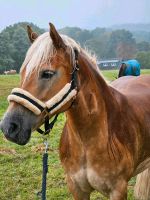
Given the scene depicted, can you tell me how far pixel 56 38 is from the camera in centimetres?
264

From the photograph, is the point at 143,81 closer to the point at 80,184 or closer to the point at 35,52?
the point at 80,184

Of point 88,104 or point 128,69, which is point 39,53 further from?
point 128,69

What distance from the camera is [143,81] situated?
15.4 ft

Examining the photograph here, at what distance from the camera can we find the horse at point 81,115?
2.60m

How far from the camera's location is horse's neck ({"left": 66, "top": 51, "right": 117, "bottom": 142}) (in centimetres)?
297

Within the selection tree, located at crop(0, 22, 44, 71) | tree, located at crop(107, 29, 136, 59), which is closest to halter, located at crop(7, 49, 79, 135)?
tree, located at crop(0, 22, 44, 71)

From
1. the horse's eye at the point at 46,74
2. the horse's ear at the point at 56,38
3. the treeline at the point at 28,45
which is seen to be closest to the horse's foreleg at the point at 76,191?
the horse's eye at the point at 46,74

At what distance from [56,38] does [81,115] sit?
695mm

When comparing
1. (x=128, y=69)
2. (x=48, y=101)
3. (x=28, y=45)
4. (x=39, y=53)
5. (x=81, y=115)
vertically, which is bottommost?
(x=28, y=45)

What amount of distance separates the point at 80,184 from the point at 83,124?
595mm

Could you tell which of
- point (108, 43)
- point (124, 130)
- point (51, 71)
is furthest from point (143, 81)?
point (108, 43)

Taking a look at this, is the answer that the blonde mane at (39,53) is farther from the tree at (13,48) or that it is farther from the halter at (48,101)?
the tree at (13,48)

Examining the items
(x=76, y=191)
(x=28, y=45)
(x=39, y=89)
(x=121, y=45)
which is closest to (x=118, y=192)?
(x=76, y=191)

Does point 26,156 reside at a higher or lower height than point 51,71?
lower
